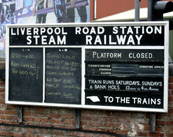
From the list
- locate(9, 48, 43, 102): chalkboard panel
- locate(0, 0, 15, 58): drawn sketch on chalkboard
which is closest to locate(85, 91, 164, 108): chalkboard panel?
locate(9, 48, 43, 102): chalkboard panel

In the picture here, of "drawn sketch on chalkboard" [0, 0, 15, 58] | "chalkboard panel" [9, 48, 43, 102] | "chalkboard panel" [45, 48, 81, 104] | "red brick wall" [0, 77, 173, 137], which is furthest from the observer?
"drawn sketch on chalkboard" [0, 0, 15, 58]

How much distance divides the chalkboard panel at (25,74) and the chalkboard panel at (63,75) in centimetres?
14

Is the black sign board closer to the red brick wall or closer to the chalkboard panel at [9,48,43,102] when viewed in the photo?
the chalkboard panel at [9,48,43,102]

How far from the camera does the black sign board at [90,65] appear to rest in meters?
3.98

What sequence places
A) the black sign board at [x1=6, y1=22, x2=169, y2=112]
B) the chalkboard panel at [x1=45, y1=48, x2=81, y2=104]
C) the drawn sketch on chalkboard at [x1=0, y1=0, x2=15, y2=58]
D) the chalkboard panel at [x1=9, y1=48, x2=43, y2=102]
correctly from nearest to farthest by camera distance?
the black sign board at [x1=6, y1=22, x2=169, y2=112] → the chalkboard panel at [x1=45, y1=48, x2=81, y2=104] → the chalkboard panel at [x1=9, y1=48, x2=43, y2=102] → the drawn sketch on chalkboard at [x1=0, y1=0, x2=15, y2=58]

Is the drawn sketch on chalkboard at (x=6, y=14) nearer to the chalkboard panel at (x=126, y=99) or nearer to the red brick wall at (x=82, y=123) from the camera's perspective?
the red brick wall at (x=82, y=123)

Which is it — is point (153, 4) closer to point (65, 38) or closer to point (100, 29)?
point (100, 29)

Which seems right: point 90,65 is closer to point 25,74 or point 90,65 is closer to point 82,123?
point 82,123

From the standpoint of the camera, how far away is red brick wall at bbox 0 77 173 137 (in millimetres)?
4117

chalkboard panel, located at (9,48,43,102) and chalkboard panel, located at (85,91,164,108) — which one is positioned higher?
chalkboard panel, located at (9,48,43,102)

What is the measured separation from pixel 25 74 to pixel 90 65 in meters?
1.13

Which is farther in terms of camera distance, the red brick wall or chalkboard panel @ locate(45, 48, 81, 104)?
chalkboard panel @ locate(45, 48, 81, 104)

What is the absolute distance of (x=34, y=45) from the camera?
4.42 meters

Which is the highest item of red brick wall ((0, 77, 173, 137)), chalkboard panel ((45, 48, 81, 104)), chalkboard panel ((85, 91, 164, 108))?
chalkboard panel ((45, 48, 81, 104))
